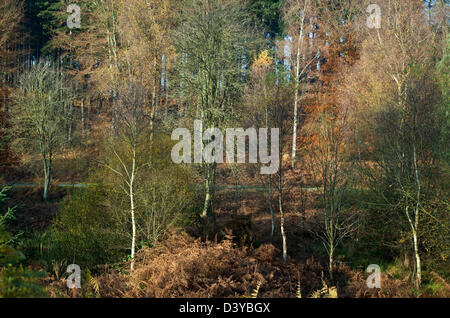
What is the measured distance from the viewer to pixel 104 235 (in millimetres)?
12109

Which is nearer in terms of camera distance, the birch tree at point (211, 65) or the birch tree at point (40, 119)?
the birch tree at point (211, 65)

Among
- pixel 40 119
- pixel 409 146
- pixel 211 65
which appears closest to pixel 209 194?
pixel 211 65

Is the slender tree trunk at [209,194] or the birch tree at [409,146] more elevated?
the birch tree at [409,146]

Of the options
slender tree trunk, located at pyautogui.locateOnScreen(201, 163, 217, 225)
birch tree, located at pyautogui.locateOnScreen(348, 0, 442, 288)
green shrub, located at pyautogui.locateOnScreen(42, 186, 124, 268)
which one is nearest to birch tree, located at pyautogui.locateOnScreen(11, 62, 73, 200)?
green shrub, located at pyautogui.locateOnScreen(42, 186, 124, 268)

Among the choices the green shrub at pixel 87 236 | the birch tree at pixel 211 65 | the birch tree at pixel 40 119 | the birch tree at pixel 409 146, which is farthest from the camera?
the birch tree at pixel 40 119

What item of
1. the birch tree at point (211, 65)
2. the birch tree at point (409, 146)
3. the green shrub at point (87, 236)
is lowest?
the green shrub at point (87, 236)

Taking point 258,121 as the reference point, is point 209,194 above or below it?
below

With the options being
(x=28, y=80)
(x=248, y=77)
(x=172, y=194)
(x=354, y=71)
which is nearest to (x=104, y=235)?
(x=172, y=194)

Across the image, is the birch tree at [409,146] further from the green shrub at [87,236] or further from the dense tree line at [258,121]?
the green shrub at [87,236]

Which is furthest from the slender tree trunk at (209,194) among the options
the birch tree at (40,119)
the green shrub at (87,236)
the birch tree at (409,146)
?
the birch tree at (40,119)

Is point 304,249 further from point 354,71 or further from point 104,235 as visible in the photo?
point 354,71

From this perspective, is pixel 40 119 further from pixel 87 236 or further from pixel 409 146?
pixel 409 146

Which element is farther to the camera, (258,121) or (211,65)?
(211,65)

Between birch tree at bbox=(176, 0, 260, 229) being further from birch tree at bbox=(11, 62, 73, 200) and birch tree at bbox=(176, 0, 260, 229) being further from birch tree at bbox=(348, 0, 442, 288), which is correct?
birch tree at bbox=(11, 62, 73, 200)
